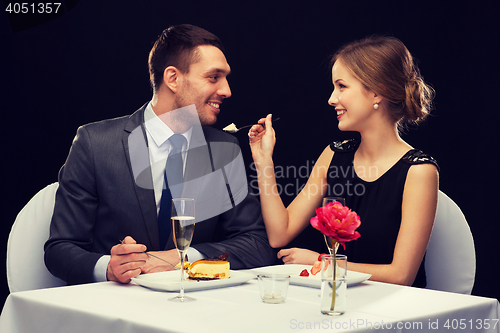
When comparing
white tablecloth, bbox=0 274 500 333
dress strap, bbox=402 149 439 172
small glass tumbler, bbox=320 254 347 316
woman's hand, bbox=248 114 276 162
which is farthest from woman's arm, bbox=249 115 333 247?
small glass tumbler, bbox=320 254 347 316

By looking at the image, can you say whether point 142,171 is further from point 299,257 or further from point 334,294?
point 334,294

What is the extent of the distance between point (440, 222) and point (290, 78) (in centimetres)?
140

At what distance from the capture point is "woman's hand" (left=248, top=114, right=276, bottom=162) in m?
2.28

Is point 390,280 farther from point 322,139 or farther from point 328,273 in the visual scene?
point 322,139

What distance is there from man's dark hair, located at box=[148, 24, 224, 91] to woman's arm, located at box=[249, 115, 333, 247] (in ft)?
1.58

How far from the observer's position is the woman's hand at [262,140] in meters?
2.28

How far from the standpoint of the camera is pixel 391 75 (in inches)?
85.7

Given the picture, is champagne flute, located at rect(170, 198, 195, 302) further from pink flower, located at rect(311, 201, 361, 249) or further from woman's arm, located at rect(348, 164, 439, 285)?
woman's arm, located at rect(348, 164, 439, 285)

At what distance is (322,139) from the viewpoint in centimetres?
309

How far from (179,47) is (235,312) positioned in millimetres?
1629

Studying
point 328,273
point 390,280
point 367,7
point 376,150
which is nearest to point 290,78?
point 367,7

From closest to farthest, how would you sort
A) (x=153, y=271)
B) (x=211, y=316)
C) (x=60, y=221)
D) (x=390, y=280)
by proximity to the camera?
(x=211, y=316) → (x=153, y=271) → (x=390, y=280) → (x=60, y=221)

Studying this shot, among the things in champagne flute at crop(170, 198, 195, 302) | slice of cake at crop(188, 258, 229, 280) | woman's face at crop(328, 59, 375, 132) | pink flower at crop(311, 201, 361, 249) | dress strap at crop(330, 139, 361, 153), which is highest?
woman's face at crop(328, 59, 375, 132)

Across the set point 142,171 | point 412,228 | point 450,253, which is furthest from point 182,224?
point 450,253
